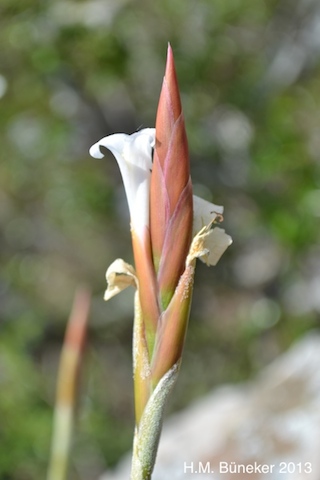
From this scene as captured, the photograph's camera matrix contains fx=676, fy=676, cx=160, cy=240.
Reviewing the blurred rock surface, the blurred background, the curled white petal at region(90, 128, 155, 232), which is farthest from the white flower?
the blurred background

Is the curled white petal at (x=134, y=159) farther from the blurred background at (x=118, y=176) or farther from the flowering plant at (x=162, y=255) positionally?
the blurred background at (x=118, y=176)

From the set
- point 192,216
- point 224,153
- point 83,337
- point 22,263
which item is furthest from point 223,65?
point 192,216

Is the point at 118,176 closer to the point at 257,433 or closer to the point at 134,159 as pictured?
the point at 257,433

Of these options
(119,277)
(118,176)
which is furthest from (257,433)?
(118,176)

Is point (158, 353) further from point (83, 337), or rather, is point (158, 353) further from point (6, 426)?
point (6, 426)

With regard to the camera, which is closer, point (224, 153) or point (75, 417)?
point (75, 417)
